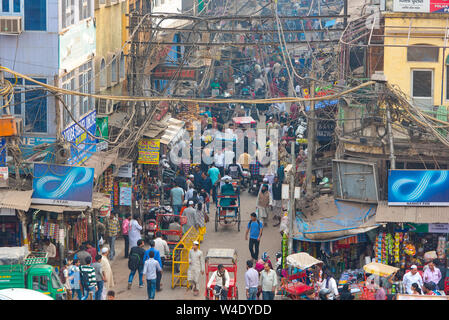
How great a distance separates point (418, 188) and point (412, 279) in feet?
8.32

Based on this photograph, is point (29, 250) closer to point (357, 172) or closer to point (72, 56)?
point (72, 56)

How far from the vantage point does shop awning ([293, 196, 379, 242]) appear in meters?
19.1

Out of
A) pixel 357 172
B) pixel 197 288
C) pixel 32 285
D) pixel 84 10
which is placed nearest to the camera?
pixel 32 285

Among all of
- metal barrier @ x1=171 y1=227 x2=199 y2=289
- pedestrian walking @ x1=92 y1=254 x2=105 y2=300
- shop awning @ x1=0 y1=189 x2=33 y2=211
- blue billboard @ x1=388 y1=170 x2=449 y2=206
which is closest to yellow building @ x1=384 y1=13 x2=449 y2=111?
blue billboard @ x1=388 y1=170 x2=449 y2=206

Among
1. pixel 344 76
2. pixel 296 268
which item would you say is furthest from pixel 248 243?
pixel 344 76

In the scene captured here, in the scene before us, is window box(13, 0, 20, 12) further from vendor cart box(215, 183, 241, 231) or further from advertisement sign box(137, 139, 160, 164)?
vendor cart box(215, 183, 241, 231)

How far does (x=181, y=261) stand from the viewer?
19188 millimetres

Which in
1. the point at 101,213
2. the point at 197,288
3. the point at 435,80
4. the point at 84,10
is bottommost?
the point at 197,288

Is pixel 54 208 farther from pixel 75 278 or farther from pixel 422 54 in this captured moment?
pixel 422 54

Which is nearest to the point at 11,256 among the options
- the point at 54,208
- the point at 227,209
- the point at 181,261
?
the point at 54,208

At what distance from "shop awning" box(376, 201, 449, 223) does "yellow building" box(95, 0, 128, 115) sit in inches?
365

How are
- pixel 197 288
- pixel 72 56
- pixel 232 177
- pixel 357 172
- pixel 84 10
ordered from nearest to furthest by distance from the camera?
pixel 197 288, pixel 357 172, pixel 72 56, pixel 84 10, pixel 232 177

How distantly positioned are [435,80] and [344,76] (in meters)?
3.48

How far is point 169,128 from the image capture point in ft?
94.8
